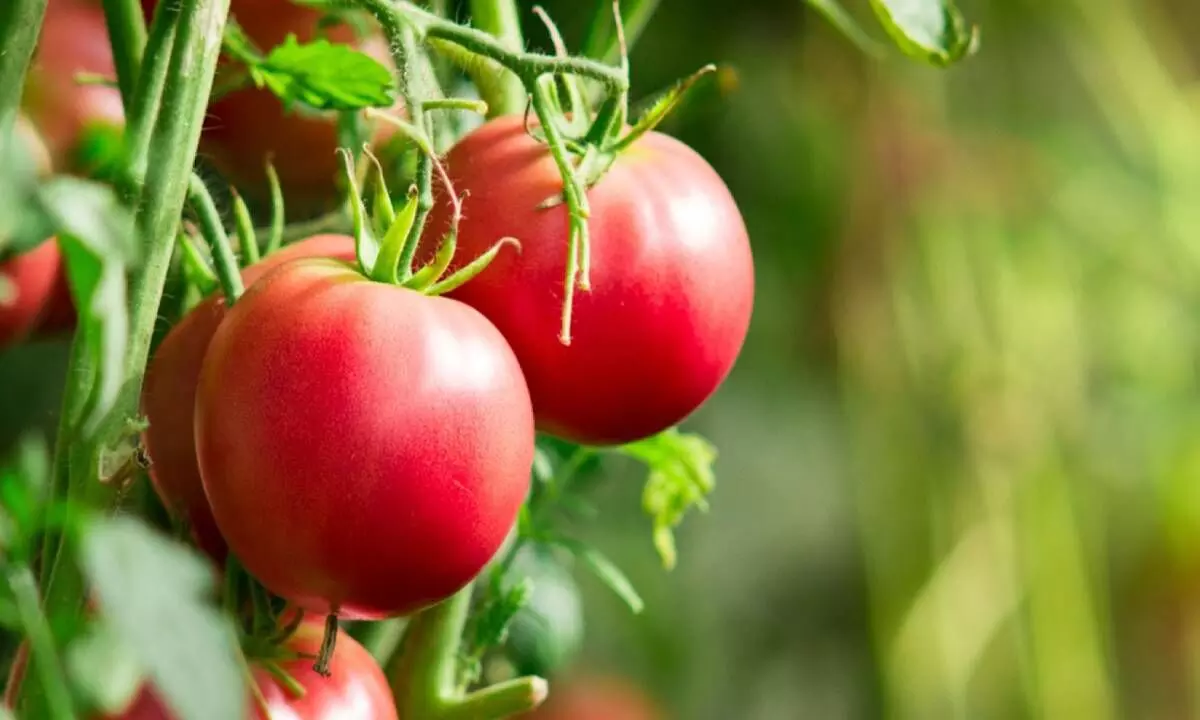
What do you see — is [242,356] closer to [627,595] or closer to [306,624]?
[306,624]

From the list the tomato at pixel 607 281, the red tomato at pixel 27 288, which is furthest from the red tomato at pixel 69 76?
the tomato at pixel 607 281

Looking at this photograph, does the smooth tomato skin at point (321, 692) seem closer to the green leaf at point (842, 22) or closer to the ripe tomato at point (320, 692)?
the ripe tomato at point (320, 692)

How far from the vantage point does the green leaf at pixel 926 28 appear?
427 millimetres

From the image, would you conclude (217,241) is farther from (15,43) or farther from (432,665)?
(432,665)

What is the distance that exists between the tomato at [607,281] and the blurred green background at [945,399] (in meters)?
0.71

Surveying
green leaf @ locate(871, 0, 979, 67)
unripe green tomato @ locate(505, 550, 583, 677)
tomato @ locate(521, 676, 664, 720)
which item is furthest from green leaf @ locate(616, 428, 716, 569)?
tomato @ locate(521, 676, 664, 720)

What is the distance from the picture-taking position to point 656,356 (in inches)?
13.9

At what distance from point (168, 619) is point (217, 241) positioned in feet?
0.53

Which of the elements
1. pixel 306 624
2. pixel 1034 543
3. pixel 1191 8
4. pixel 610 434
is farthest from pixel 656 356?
pixel 1191 8

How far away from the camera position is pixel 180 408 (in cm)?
36

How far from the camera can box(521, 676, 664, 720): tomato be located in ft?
2.73

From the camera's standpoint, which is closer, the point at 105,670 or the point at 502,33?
the point at 105,670

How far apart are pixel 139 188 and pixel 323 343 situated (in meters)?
0.05

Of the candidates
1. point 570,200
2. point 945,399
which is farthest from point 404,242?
point 945,399
